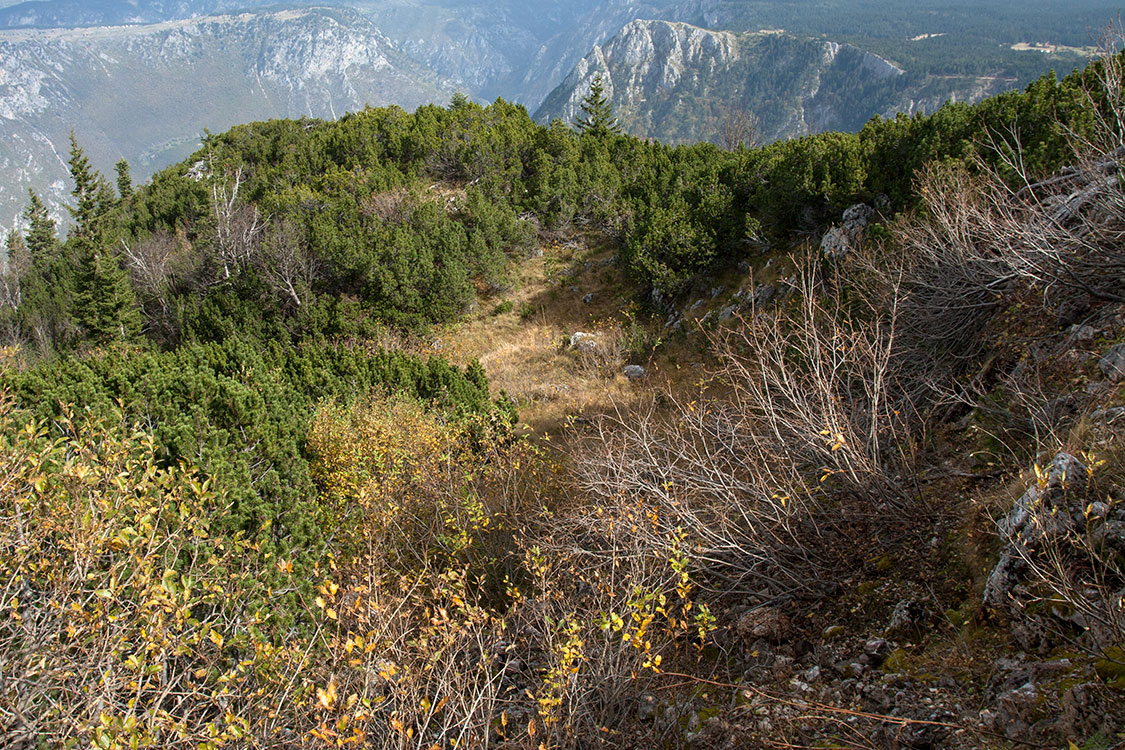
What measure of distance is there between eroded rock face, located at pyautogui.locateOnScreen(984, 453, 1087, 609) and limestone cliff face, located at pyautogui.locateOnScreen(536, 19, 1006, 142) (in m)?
152

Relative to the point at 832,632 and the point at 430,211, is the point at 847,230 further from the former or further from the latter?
the point at 430,211

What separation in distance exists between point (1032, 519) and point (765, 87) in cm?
20242

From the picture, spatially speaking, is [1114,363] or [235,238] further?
[235,238]

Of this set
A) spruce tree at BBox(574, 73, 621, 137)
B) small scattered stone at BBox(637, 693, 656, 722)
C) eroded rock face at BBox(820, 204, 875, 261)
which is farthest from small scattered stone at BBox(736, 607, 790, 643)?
spruce tree at BBox(574, 73, 621, 137)

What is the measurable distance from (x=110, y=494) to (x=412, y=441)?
4.46 meters

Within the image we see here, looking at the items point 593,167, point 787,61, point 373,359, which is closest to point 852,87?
point 787,61

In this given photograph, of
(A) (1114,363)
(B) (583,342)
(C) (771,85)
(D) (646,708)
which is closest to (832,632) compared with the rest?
(D) (646,708)

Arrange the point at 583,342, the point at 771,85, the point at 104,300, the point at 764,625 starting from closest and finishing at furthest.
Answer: the point at 764,625 < the point at 583,342 < the point at 104,300 < the point at 771,85

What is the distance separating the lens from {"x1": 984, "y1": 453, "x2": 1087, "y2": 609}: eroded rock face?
279 cm

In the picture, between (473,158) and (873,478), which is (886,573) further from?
(473,158)

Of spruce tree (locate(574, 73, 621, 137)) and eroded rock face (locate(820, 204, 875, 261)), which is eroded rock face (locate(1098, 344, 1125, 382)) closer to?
eroded rock face (locate(820, 204, 875, 261))

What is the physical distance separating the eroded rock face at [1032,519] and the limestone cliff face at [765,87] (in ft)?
500

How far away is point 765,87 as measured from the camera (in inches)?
6895

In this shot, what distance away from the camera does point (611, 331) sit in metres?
15.6
